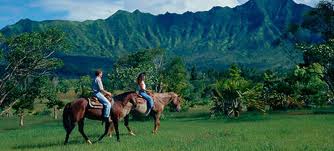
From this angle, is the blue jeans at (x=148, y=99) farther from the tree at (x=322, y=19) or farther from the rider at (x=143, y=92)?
the tree at (x=322, y=19)

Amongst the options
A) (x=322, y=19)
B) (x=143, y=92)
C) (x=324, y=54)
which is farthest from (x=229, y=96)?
(x=143, y=92)

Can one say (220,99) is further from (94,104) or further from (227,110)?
(94,104)

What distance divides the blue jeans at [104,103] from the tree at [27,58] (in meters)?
28.8

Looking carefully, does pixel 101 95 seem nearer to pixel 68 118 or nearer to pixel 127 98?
pixel 127 98

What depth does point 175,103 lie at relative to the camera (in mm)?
29094

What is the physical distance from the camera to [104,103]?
2191 centimetres

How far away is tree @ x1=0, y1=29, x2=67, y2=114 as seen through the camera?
48594 millimetres

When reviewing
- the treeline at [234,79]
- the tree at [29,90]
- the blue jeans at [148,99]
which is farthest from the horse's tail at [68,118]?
the tree at [29,90]

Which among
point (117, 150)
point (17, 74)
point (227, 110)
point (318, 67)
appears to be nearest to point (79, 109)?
point (117, 150)

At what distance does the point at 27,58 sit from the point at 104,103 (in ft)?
98.8

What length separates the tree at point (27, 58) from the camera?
159ft

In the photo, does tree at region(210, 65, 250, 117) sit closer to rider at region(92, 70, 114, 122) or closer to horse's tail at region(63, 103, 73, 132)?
rider at region(92, 70, 114, 122)

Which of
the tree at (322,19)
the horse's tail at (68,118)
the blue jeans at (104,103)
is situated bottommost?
the horse's tail at (68,118)

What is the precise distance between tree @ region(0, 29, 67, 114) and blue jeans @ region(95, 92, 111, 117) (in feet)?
94.4
